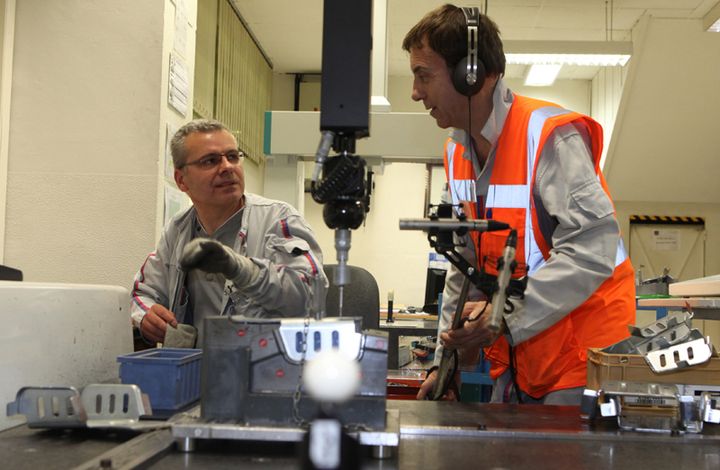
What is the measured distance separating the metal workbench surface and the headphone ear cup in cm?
73

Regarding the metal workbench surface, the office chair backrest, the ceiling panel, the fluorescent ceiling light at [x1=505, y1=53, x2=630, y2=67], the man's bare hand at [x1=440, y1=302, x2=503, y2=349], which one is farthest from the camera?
the ceiling panel

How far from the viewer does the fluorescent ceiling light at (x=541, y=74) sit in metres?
7.03

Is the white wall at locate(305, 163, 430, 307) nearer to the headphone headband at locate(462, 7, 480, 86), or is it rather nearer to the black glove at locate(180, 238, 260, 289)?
the headphone headband at locate(462, 7, 480, 86)

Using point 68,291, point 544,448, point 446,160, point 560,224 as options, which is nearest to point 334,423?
point 544,448

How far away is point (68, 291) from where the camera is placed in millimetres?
1208

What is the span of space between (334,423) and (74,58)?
117 inches

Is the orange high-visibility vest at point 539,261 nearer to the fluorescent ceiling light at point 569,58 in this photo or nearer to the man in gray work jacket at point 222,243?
the man in gray work jacket at point 222,243

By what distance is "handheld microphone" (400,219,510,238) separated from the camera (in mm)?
998

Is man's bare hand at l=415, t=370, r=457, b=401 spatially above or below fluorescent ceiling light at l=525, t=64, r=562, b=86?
below

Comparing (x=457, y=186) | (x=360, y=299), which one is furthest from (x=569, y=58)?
(x=457, y=186)

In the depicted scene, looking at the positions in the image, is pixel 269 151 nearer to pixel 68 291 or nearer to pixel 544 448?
pixel 68 291

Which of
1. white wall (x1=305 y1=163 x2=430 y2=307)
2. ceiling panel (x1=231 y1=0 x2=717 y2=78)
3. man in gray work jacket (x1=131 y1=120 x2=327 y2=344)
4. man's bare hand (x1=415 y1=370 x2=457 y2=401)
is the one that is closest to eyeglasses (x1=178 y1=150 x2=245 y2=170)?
man in gray work jacket (x1=131 y1=120 x2=327 y2=344)

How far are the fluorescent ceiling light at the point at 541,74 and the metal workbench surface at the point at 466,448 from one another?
6.33 m

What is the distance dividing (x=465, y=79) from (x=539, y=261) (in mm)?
431
